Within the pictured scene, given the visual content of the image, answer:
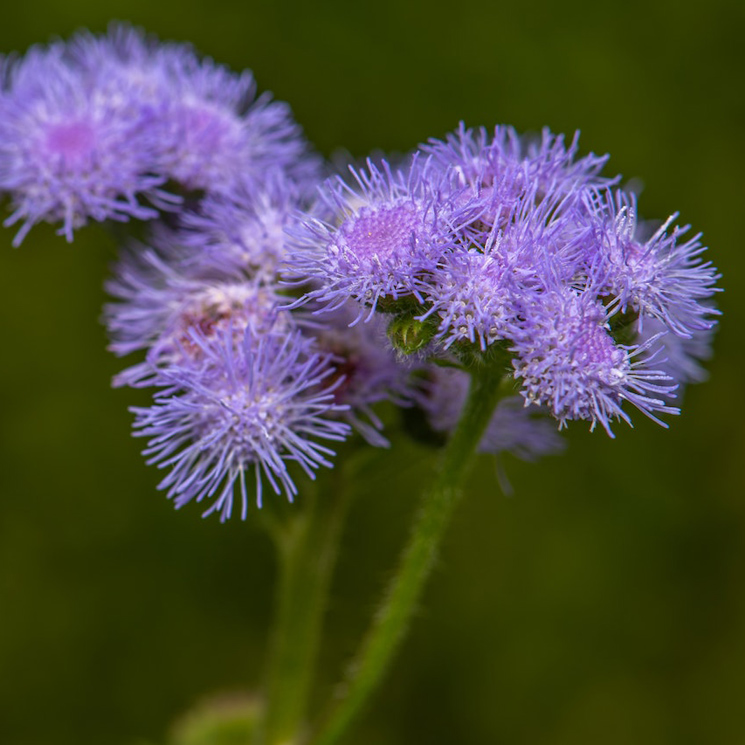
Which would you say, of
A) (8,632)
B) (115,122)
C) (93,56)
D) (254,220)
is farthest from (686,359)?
(8,632)

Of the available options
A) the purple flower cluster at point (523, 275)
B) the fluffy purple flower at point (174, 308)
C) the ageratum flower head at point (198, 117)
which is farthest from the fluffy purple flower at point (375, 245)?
the ageratum flower head at point (198, 117)

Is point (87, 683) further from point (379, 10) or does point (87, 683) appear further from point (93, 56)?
point (379, 10)

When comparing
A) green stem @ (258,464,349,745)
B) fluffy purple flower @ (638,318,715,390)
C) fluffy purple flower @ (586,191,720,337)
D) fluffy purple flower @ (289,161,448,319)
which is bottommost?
green stem @ (258,464,349,745)

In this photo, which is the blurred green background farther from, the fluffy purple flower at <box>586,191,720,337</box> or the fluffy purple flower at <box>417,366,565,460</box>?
the fluffy purple flower at <box>586,191,720,337</box>

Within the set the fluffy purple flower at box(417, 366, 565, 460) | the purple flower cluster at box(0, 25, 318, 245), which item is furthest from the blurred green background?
the fluffy purple flower at box(417, 366, 565, 460)

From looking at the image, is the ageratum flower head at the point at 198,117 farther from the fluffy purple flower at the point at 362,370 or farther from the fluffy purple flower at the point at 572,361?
the fluffy purple flower at the point at 572,361

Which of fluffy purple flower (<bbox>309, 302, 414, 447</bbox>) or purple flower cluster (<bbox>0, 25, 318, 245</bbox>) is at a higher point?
purple flower cluster (<bbox>0, 25, 318, 245</bbox>)
